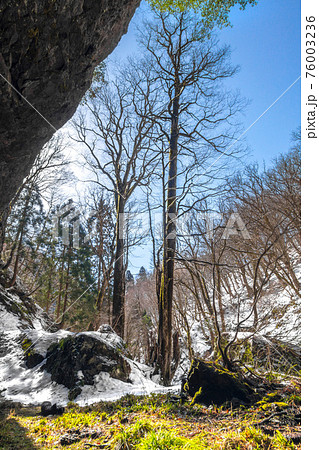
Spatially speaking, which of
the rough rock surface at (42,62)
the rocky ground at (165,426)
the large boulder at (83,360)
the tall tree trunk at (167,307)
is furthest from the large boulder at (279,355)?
the rough rock surface at (42,62)

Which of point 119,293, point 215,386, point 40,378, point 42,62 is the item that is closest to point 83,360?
point 40,378

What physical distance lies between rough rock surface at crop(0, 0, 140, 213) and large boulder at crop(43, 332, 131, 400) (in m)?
2.45

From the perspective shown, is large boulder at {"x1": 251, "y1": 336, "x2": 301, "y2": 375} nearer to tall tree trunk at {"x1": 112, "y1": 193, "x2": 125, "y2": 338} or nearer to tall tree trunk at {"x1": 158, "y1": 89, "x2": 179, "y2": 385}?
tall tree trunk at {"x1": 158, "y1": 89, "x2": 179, "y2": 385}

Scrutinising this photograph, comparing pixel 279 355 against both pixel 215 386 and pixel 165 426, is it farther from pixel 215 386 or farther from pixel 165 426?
pixel 165 426

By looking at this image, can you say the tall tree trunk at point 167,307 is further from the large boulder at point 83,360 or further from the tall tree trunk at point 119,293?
the tall tree trunk at point 119,293

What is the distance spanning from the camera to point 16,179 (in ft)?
10.1

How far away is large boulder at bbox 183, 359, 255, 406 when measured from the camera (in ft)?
7.04

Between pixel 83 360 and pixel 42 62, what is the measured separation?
406cm

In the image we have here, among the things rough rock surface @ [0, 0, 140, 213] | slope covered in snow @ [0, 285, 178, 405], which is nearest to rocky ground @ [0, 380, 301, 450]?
slope covered in snow @ [0, 285, 178, 405]

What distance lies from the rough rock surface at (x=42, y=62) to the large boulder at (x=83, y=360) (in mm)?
2450

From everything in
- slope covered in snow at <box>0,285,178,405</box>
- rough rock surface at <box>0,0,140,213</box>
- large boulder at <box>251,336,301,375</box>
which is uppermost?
rough rock surface at <box>0,0,140,213</box>

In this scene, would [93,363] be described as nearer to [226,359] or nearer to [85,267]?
[226,359]

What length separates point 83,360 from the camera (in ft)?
11.9

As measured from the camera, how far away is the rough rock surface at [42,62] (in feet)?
7.87
